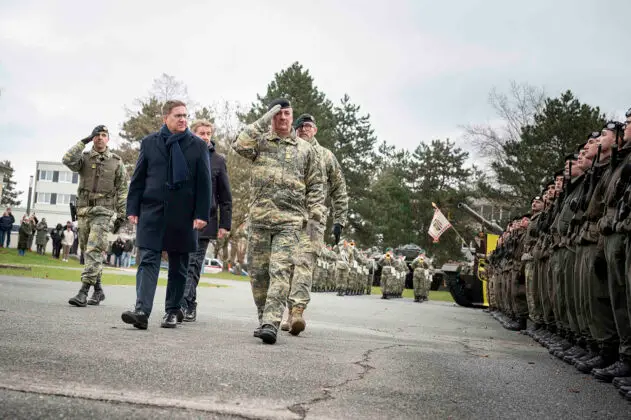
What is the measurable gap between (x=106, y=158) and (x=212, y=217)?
1.56 m

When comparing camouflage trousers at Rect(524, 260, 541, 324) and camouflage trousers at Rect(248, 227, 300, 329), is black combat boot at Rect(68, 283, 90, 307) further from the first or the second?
camouflage trousers at Rect(524, 260, 541, 324)

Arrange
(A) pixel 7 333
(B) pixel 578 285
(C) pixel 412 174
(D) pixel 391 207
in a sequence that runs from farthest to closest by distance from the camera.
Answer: (C) pixel 412 174
(D) pixel 391 207
(B) pixel 578 285
(A) pixel 7 333

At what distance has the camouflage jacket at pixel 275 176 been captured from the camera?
7.21 metres

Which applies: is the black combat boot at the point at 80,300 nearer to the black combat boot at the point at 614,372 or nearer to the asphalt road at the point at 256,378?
the asphalt road at the point at 256,378

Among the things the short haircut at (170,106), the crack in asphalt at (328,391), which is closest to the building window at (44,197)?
the short haircut at (170,106)

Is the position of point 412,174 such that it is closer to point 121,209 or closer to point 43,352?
point 121,209

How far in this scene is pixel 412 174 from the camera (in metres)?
77.0

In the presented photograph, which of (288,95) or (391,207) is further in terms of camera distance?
(391,207)

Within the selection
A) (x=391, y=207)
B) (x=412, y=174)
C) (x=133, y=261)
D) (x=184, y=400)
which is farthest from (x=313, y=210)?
(x=412, y=174)

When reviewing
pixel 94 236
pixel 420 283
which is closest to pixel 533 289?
pixel 94 236

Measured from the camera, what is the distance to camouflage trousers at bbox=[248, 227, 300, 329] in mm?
6852

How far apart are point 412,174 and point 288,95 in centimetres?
2078

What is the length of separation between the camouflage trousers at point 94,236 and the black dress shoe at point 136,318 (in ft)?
8.30

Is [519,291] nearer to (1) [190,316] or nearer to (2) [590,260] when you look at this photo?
(1) [190,316]
